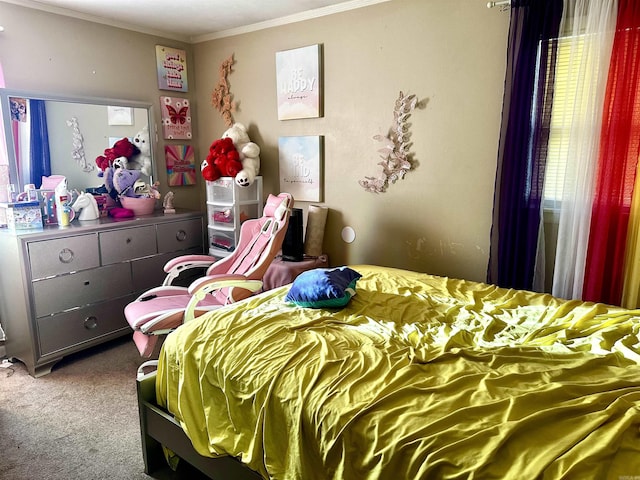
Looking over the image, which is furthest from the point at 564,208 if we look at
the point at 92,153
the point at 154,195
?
the point at 92,153

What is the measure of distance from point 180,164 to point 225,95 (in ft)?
2.44

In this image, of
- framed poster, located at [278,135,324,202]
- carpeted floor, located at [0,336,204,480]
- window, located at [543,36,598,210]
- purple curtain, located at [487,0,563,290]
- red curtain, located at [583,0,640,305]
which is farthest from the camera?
framed poster, located at [278,135,324,202]

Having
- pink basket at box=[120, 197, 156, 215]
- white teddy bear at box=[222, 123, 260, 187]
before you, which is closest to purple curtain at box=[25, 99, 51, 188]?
pink basket at box=[120, 197, 156, 215]

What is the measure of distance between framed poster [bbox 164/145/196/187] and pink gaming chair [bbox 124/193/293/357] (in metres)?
1.14

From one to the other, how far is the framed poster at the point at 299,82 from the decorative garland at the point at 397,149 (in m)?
0.61

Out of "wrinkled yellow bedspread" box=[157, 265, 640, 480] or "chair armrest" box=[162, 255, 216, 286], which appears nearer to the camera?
"wrinkled yellow bedspread" box=[157, 265, 640, 480]

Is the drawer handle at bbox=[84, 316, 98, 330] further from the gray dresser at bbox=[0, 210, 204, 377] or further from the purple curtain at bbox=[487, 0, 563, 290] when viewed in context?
the purple curtain at bbox=[487, 0, 563, 290]

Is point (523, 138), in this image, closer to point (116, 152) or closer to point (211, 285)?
point (211, 285)

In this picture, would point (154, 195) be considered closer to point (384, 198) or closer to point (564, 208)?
point (384, 198)

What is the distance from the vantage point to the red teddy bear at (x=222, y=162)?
11.4ft

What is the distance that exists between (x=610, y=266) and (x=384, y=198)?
1412mm

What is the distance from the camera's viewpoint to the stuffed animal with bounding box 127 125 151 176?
3.60 m

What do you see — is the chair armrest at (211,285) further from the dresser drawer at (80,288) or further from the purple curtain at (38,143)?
the purple curtain at (38,143)

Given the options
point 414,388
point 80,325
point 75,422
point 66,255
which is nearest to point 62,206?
point 66,255
